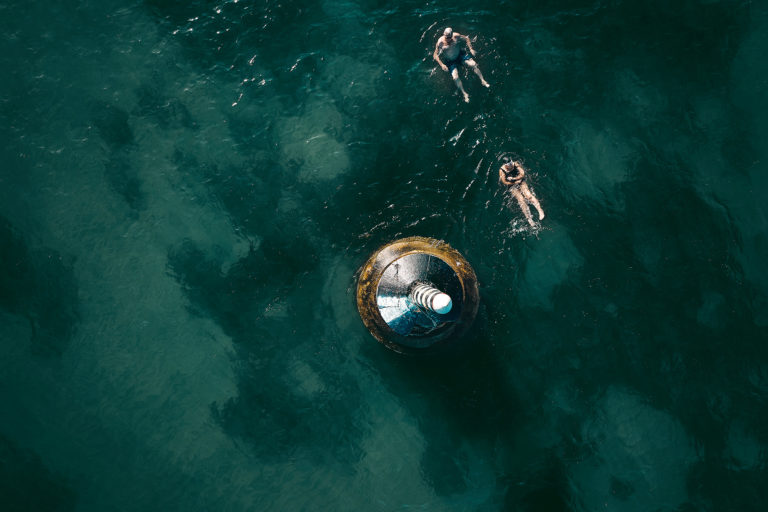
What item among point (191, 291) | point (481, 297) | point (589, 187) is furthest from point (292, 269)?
point (589, 187)

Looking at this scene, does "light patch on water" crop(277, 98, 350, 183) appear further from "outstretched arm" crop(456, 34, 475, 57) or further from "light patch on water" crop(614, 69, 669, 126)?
"light patch on water" crop(614, 69, 669, 126)

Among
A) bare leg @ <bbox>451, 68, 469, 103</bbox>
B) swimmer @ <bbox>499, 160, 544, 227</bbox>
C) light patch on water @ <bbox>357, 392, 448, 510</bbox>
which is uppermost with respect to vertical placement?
bare leg @ <bbox>451, 68, 469, 103</bbox>

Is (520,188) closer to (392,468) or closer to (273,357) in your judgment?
(273,357)

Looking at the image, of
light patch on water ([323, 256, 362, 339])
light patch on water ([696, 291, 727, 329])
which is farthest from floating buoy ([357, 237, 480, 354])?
light patch on water ([696, 291, 727, 329])

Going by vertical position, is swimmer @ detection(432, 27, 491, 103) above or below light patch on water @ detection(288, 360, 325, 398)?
above

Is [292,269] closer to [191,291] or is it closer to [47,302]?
[191,291]

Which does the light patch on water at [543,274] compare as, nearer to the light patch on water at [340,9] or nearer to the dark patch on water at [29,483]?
the light patch on water at [340,9]
